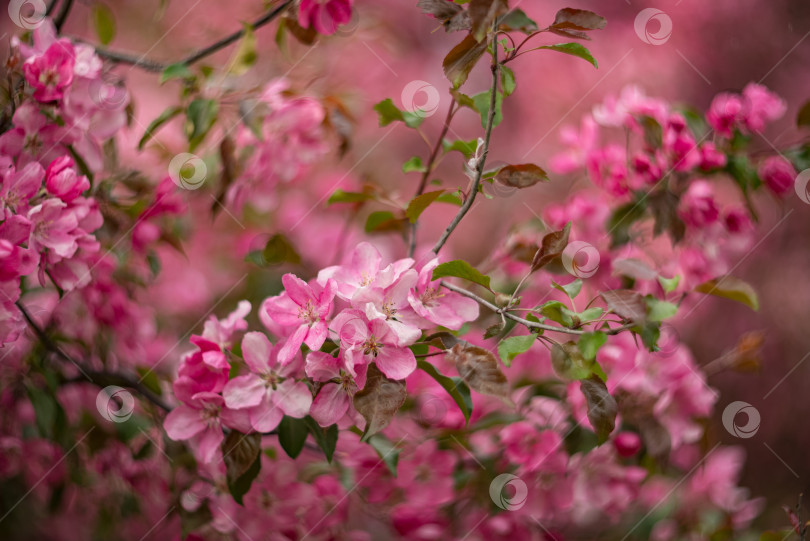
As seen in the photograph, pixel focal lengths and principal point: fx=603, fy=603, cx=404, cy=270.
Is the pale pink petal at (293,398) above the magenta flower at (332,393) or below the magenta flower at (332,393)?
below

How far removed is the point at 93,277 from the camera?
908 mm

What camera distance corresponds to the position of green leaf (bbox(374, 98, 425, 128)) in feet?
2.29

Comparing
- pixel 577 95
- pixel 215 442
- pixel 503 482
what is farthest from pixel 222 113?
pixel 577 95

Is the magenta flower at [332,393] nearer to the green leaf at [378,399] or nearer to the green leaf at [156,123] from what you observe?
the green leaf at [378,399]

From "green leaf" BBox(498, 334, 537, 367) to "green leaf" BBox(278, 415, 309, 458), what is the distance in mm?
228

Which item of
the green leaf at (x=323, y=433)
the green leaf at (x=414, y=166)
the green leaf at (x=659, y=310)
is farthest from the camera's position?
the green leaf at (x=414, y=166)

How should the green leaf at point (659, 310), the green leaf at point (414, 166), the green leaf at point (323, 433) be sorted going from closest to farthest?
the green leaf at point (659, 310) → the green leaf at point (323, 433) → the green leaf at point (414, 166)

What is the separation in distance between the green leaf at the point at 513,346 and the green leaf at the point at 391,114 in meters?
0.30

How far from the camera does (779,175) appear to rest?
885mm

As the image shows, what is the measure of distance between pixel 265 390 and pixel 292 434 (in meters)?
0.06

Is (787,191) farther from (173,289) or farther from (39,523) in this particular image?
(39,523)

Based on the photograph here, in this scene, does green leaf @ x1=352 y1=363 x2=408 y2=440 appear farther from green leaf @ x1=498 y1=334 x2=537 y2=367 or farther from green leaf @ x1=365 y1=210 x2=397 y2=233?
green leaf @ x1=365 y1=210 x2=397 y2=233

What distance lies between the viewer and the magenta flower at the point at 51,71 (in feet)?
2.15

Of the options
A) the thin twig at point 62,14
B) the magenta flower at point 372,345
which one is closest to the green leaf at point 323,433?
the magenta flower at point 372,345
